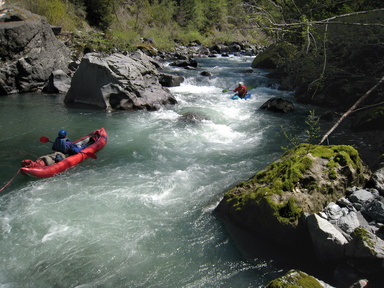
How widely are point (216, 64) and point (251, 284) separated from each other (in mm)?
18937

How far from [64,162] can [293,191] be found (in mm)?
4812

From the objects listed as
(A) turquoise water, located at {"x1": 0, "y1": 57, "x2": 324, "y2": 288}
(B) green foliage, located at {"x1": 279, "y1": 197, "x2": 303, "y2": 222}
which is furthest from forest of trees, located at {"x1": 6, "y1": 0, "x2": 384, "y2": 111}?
(A) turquoise water, located at {"x1": 0, "y1": 57, "x2": 324, "y2": 288}

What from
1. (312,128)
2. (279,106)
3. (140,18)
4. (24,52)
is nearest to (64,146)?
(312,128)

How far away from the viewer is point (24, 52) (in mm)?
12656

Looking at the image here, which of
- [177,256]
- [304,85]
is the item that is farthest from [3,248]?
[304,85]

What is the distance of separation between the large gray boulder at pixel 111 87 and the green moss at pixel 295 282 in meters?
8.97

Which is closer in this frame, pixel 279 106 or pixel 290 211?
pixel 290 211

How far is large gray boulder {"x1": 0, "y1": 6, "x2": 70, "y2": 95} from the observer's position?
40.1ft

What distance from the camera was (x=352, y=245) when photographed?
3.31 metres

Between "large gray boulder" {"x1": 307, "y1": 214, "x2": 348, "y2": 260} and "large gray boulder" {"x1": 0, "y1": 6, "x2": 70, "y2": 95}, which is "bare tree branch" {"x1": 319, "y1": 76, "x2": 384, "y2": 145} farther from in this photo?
"large gray boulder" {"x1": 0, "y1": 6, "x2": 70, "y2": 95}

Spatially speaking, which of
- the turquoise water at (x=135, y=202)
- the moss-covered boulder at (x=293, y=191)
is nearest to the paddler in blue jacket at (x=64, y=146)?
the turquoise water at (x=135, y=202)

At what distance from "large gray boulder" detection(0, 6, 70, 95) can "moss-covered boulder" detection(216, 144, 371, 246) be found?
11.7m

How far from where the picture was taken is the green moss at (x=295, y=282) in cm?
265

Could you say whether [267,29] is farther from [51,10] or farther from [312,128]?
[51,10]
